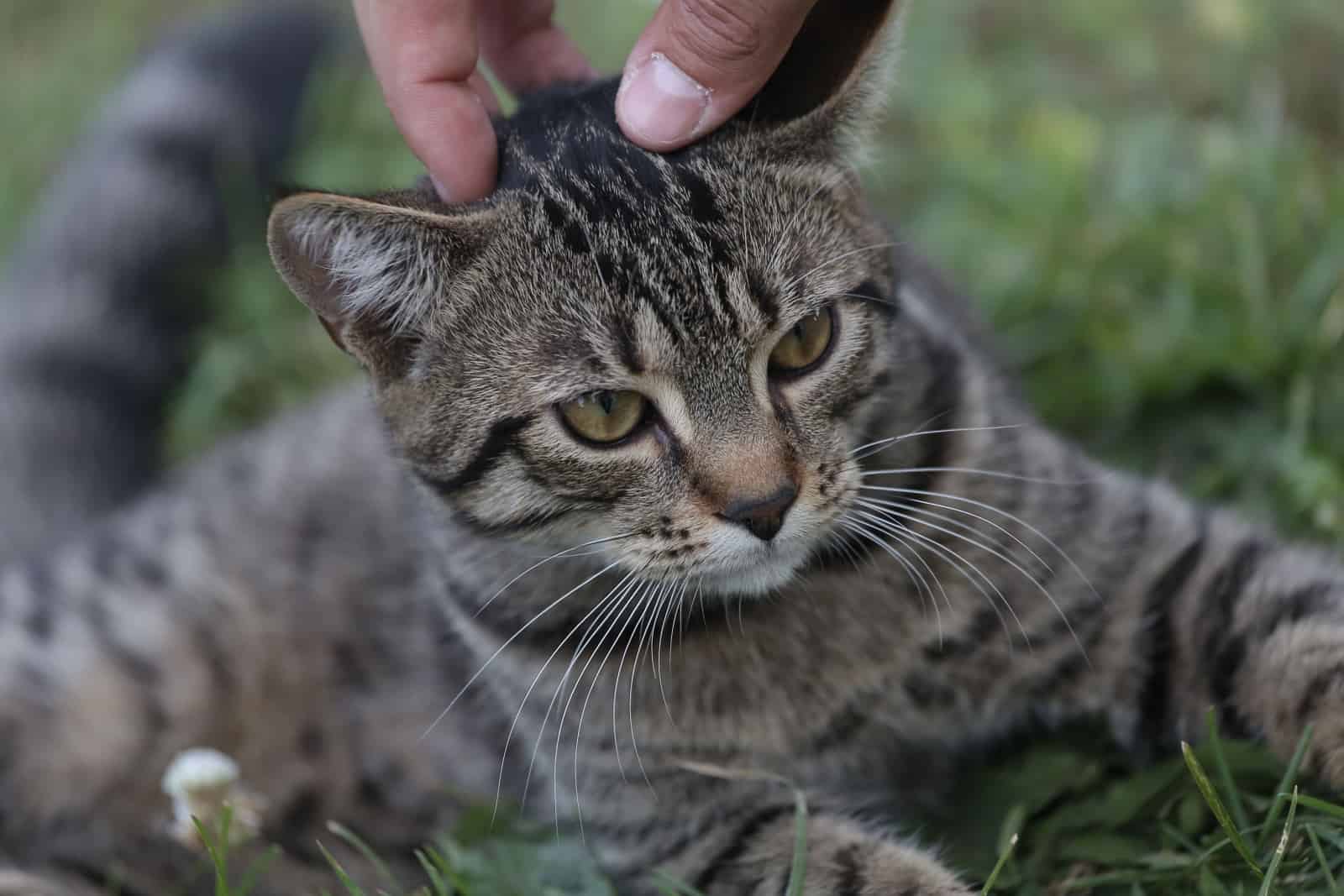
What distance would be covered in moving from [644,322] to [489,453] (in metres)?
0.29

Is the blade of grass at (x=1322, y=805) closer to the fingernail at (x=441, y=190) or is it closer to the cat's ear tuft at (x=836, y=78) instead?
the cat's ear tuft at (x=836, y=78)

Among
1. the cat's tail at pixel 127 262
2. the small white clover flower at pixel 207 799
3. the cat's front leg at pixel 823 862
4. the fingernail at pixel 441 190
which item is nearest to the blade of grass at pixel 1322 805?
the cat's front leg at pixel 823 862

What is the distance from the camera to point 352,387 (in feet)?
10.1

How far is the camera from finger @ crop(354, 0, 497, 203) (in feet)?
5.90

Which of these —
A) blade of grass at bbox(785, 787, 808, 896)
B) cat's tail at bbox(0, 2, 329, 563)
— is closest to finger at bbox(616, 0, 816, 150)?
blade of grass at bbox(785, 787, 808, 896)

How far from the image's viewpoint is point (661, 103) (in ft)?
5.67

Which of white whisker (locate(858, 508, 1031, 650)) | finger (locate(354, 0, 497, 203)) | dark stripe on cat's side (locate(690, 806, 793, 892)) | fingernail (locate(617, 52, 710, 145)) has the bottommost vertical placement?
dark stripe on cat's side (locate(690, 806, 793, 892))

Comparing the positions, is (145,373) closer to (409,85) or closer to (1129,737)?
(409,85)

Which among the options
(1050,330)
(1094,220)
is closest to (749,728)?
(1050,330)

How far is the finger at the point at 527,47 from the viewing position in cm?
224

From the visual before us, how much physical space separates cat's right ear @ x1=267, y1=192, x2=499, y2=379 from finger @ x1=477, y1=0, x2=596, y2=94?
0.61m

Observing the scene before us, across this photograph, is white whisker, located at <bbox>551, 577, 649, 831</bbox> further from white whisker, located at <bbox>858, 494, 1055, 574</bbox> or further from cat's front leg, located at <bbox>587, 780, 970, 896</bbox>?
white whisker, located at <bbox>858, 494, 1055, 574</bbox>

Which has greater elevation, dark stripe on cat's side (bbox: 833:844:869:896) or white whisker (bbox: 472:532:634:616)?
white whisker (bbox: 472:532:634:616)

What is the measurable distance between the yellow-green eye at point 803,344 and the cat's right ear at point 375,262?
0.43 m
